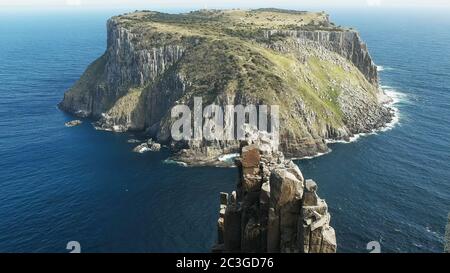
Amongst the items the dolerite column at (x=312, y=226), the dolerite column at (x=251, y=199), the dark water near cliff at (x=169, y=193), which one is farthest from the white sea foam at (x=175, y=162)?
the dolerite column at (x=312, y=226)

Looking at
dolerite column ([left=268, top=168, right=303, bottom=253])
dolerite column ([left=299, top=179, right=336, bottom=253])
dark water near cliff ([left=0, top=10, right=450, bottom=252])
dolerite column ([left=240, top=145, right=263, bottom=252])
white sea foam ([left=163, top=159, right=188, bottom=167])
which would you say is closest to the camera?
dolerite column ([left=299, top=179, right=336, bottom=253])

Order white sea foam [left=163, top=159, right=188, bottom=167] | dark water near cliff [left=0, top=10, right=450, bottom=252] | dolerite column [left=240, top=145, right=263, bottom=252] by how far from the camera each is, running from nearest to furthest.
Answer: dolerite column [left=240, top=145, right=263, bottom=252] → dark water near cliff [left=0, top=10, right=450, bottom=252] → white sea foam [left=163, top=159, right=188, bottom=167]

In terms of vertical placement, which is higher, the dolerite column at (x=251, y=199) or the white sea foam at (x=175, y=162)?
the dolerite column at (x=251, y=199)

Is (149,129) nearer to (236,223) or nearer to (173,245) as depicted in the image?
(173,245)

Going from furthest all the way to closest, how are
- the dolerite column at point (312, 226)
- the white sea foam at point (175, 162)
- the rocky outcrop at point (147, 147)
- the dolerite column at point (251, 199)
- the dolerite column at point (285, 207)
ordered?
the rocky outcrop at point (147, 147) → the white sea foam at point (175, 162) → the dolerite column at point (251, 199) → the dolerite column at point (285, 207) → the dolerite column at point (312, 226)

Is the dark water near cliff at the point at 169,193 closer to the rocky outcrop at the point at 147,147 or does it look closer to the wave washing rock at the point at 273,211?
the rocky outcrop at the point at 147,147

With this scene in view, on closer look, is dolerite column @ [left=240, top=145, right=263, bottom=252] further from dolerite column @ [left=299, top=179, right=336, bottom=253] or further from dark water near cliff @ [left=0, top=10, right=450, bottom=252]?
dark water near cliff @ [left=0, top=10, right=450, bottom=252]

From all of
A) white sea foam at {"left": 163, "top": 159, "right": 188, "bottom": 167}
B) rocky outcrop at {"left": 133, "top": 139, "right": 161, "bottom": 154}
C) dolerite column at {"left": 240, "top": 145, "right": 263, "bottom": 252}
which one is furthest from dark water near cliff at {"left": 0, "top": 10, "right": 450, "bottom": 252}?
dolerite column at {"left": 240, "top": 145, "right": 263, "bottom": 252}

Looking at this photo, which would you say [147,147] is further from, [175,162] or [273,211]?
[273,211]

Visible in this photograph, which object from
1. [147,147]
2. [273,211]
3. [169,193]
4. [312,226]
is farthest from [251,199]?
[147,147]
